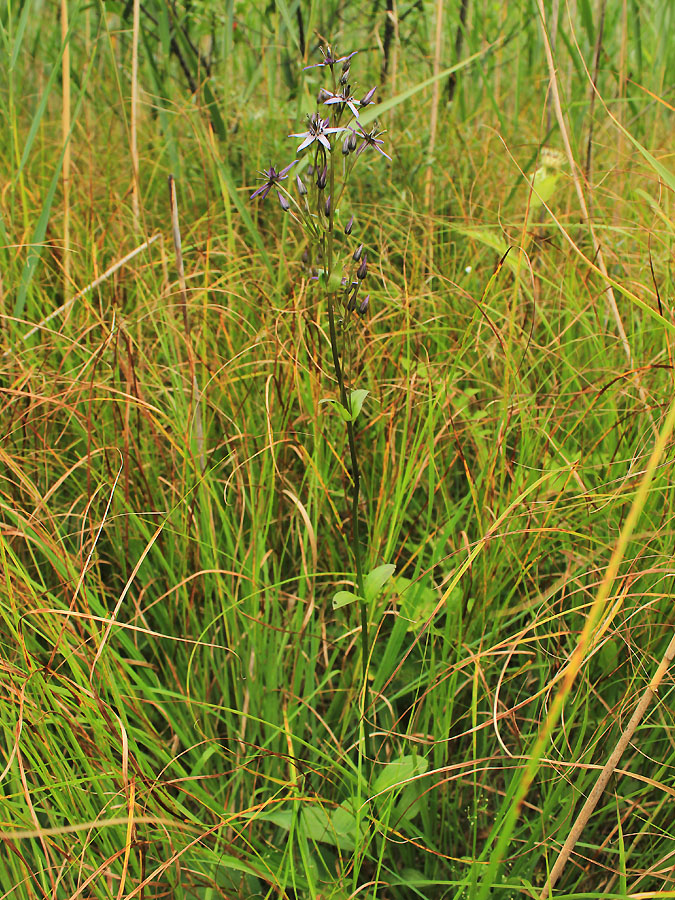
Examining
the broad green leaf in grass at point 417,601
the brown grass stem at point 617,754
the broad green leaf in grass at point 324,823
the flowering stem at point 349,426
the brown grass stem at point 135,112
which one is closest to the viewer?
the brown grass stem at point 617,754

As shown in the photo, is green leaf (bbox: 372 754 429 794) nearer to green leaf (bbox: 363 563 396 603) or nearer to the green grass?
the green grass

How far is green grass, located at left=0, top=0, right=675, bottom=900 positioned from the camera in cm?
97

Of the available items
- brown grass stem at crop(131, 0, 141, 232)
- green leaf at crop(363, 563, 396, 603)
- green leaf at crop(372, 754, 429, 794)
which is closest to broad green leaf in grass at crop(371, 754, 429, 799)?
green leaf at crop(372, 754, 429, 794)

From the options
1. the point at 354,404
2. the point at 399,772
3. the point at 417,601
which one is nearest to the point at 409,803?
the point at 399,772

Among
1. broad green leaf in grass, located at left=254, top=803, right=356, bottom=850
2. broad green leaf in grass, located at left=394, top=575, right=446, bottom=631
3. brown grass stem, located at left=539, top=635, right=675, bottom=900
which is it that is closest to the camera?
brown grass stem, located at left=539, top=635, right=675, bottom=900

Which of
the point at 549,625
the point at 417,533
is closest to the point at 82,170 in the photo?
the point at 417,533

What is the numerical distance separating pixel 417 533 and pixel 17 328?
1082 millimetres

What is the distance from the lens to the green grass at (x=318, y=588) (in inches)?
38.1

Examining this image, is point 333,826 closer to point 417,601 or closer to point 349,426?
point 417,601

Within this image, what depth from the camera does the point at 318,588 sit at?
4.64ft

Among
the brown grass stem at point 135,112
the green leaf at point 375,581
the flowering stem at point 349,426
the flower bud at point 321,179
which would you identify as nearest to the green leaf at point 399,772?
the flowering stem at point 349,426

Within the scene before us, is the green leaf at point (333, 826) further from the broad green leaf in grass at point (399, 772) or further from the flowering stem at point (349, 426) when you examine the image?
the flowering stem at point (349, 426)

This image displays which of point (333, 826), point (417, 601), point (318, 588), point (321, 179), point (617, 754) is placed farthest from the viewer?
point (318, 588)

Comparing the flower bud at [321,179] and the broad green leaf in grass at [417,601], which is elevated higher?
the flower bud at [321,179]
